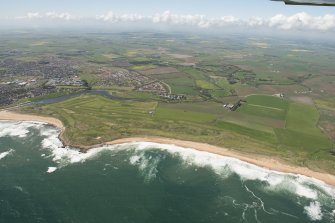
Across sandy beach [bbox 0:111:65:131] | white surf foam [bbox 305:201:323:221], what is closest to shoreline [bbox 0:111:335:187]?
sandy beach [bbox 0:111:65:131]

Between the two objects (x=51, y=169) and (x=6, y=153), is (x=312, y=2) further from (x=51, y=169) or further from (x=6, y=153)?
(x=6, y=153)

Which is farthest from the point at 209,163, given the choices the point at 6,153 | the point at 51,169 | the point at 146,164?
the point at 6,153

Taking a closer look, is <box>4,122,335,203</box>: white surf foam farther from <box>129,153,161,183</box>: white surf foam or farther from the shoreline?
the shoreline

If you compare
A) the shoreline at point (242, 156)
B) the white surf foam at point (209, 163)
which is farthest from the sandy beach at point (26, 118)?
the white surf foam at point (209, 163)

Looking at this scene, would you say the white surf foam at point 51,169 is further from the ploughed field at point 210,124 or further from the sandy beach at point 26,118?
the sandy beach at point 26,118

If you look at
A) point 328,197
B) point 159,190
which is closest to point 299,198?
point 328,197

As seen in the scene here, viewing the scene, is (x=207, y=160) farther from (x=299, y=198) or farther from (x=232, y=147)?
(x=299, y=198)
